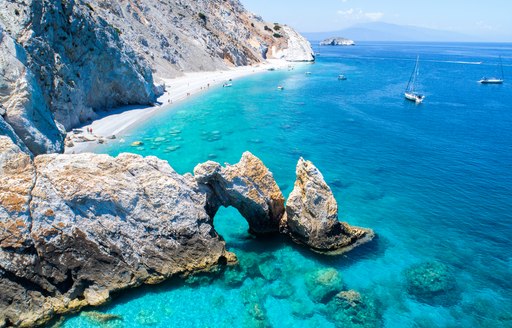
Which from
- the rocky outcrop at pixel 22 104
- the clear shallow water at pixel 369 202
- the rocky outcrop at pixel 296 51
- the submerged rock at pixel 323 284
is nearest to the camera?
the clear shallow water at pixel 369 202

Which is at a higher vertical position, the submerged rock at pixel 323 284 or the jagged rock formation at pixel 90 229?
the jagged rock formation at pixel 90 229

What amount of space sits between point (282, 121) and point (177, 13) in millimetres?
71470

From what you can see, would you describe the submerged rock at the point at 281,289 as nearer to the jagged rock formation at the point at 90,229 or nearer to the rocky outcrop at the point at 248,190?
the jagged rock formation at the point at 90,229

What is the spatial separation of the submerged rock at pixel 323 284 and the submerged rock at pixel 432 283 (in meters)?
4.70

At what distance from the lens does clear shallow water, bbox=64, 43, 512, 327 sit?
21.4m

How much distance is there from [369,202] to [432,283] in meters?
11.8

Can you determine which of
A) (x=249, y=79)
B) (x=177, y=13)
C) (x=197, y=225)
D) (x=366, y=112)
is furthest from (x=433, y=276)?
Result: (x=177, y=13)

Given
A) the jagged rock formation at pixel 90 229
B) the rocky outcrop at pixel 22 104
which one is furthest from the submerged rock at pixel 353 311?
the rocky outcrop at pixel 22 104

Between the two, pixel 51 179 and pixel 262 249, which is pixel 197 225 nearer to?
pixel 262 249

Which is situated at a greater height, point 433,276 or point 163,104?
point 163,104

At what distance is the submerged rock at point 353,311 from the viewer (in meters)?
20.5

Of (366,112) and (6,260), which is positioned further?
(366,112)

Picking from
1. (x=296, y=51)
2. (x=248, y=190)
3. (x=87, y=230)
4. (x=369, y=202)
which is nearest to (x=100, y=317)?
(x=87, y=230)

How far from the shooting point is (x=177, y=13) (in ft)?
379
